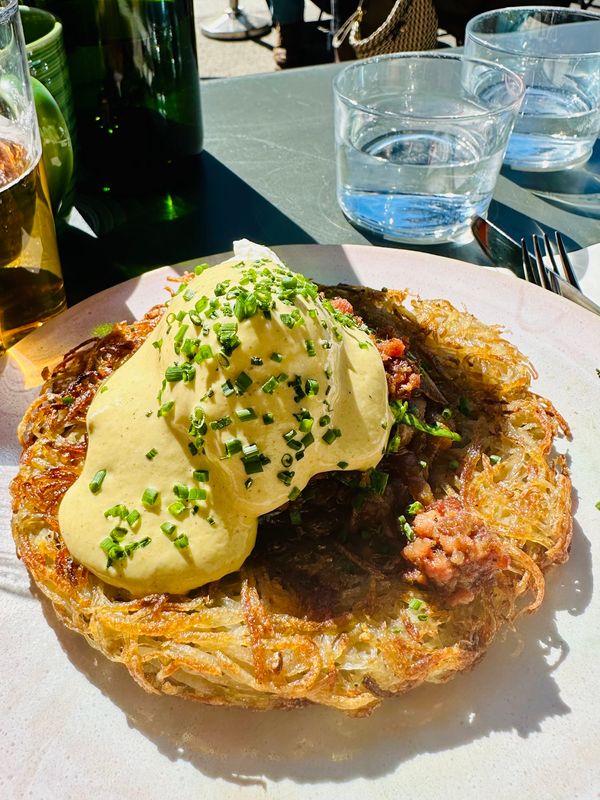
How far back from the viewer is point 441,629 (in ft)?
6.90

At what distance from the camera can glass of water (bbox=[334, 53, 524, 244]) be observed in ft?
12.2

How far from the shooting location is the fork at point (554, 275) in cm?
323

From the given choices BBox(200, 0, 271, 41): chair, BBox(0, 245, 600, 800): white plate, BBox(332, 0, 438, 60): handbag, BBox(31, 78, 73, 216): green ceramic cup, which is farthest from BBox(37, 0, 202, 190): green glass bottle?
BBox(200, 0, 271, 41): chair

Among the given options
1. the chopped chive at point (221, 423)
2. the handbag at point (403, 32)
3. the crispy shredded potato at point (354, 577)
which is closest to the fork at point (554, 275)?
the crispy shredded potato at point (354, 577)

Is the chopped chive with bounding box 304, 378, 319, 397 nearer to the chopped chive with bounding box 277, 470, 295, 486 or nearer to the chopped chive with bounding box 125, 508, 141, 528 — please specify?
the chopped chive with bounding box 277, 470, 295, 486

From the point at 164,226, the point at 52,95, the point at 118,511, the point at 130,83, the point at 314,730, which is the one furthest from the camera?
the point at 164,226

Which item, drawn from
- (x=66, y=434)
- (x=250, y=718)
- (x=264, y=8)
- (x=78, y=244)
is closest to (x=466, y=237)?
(x=78, y=244)

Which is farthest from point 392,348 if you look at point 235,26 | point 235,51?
point 235,26

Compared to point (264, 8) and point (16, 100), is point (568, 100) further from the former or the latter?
point (264, 8)

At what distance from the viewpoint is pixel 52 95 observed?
3.43 metres

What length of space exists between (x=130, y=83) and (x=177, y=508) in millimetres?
2839

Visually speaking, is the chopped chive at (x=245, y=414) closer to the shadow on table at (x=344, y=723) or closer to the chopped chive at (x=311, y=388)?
A: the chopped chive at (x=311, y=388)

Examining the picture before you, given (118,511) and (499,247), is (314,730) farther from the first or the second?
(499,247)

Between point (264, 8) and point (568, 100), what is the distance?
9884mm
